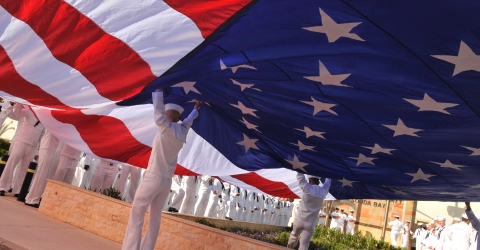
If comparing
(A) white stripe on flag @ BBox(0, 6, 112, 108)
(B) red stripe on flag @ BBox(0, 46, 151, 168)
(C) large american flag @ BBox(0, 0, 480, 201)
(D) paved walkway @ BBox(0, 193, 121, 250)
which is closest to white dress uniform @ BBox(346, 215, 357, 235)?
(C) large american flag @ BBox(0, 0, 480, 201)

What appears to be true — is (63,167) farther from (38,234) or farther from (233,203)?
(233,203)

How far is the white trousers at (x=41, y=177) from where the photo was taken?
328 inches

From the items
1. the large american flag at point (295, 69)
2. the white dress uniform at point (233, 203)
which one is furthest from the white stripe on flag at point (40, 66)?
the white dress uniform at point (233, 203)

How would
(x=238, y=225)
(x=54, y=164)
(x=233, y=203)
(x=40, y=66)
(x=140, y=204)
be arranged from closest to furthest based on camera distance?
(x=40, y=66), (x=140, y=204), (x=54, y=164), (x=238, y=225), (x=233, y=203)

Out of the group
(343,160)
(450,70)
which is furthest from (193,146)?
(450,70)

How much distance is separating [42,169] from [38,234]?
306 centimetres

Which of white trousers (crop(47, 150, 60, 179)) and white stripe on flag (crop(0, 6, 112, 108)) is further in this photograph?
white trousers (crop(47, 150, 60, 179))

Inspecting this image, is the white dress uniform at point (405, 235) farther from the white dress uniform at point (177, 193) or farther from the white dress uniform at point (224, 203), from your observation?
the white dress uniform at point (177, 193)

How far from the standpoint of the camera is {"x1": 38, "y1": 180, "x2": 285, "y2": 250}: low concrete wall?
589cm

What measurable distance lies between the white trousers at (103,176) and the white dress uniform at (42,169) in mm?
1422

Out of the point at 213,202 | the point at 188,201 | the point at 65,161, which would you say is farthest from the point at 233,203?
the point at 65,161

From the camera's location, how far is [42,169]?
839 cm

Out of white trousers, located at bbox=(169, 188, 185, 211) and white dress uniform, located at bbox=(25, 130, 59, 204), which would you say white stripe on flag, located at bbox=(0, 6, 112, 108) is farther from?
white trousers, located at bbox=(169, 188, 185, 211)

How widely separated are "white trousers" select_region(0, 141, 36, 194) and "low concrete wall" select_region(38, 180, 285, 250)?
144cm
